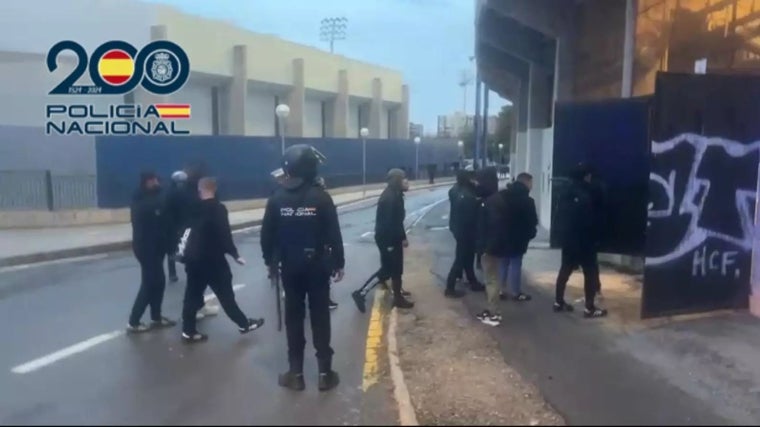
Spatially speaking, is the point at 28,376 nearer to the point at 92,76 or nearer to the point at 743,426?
the point at 743,426

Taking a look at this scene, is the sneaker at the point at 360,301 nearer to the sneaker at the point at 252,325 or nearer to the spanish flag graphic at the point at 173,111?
the sneaker at the point at 252,325

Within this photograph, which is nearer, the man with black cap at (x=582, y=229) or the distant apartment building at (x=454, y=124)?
the man with black cap at (x=582, y=229)

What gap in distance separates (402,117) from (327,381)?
60.0 meters

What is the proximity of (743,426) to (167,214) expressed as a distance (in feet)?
20.4

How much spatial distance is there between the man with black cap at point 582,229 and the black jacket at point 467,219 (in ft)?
4.87

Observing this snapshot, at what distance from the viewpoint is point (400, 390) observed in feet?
19.0

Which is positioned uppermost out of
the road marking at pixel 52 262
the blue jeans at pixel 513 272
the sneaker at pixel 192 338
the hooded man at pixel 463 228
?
the hooded man at pixel 463 228

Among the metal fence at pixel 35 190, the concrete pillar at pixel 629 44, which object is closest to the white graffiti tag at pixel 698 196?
the concrete pillar at pixel 629 44

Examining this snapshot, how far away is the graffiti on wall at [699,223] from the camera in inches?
312

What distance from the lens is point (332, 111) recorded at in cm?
5359

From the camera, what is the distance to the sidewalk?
14578 mm

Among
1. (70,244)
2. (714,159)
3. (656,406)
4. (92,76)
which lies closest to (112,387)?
(656,406)

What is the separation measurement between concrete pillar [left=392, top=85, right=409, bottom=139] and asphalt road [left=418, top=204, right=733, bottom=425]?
56649mm

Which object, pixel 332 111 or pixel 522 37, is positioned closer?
pixel 522 37
